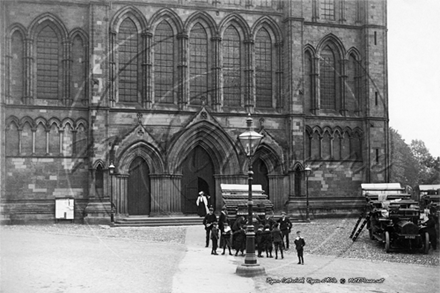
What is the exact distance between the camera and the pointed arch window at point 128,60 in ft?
133

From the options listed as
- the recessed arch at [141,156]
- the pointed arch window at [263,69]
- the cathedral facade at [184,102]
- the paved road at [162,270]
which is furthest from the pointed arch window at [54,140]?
the pointed arch window at [263,69]

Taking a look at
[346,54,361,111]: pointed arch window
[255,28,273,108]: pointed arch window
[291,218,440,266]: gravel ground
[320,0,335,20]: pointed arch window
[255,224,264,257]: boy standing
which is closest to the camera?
[291,218,440,266]: gravel ground

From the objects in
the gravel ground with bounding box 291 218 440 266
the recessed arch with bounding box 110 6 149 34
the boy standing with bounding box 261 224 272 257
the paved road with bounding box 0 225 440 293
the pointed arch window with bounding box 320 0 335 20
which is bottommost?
the gravel ground with bounding box 291 218 440 266

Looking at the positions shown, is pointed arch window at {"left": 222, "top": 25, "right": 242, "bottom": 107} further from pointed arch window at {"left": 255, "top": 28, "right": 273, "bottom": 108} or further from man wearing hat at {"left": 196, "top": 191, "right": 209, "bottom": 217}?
man wearing hat at {"left": 196, "top": 191, "right": 209, "bottom": 217}

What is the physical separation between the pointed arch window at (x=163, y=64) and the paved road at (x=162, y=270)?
608 inches

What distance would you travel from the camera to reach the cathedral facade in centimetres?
3891

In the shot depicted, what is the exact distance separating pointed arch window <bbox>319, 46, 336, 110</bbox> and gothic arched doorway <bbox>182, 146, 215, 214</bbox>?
9037 millimetres

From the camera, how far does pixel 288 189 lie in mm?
42344

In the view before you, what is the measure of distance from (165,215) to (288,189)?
8270mm

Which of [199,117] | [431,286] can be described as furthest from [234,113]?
[431,286]

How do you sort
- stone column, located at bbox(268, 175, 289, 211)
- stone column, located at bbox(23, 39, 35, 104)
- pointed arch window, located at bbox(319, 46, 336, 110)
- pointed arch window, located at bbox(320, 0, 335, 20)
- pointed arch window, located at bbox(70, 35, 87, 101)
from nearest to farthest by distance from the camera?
stone column, located at bbox(23, 39, 35, 104)
pointed arch window, located at bbox(70, 35, 87, 101)
stone column, located at bbox(268, 175, 289, 211)
pointed arch window, located at bbox(319, 46, 336, 110)
pointed arch window, located at bbox(320, 0, 335, 20)

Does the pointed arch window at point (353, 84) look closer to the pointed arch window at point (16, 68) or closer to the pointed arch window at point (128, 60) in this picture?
the pointed arch window at point (128, 60)

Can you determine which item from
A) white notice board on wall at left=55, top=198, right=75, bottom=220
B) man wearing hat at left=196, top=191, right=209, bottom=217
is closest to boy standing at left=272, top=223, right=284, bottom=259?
man wearing hat at left=196, top=191, right=209, bottom=217

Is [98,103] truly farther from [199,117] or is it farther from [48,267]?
[48,267]
